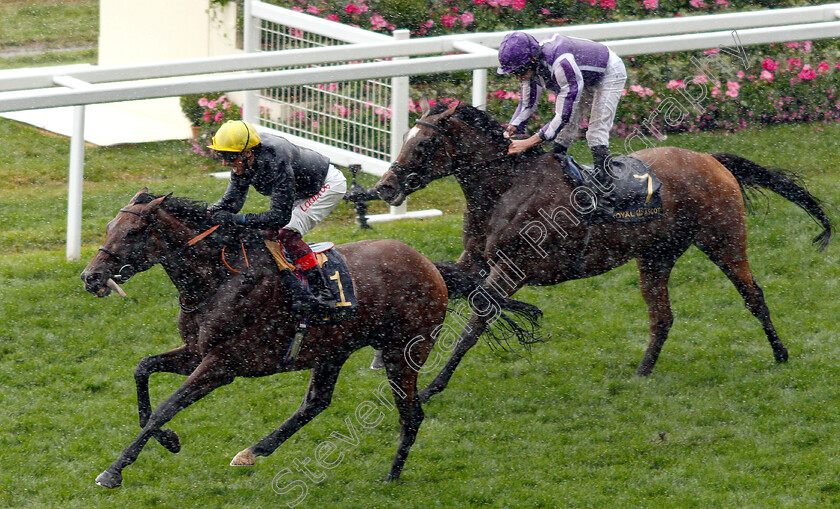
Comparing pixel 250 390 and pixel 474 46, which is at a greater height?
pixel 474 46

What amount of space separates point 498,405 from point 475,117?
6.07 ft

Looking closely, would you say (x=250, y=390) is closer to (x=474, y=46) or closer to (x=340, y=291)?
(x=340, y=291)

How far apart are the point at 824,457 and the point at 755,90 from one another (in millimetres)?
6229

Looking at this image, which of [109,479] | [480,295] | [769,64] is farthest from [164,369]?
[769,64]

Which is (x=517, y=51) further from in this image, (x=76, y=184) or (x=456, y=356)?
(x=76, y=184)

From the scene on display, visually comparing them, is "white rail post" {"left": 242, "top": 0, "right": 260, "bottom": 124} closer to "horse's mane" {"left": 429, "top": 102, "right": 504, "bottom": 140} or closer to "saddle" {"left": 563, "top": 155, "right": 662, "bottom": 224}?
"horse's mane" {"left": 429, "top": 102, "right": 504, "bottom": 140}

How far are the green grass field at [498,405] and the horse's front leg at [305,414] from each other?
14 cm

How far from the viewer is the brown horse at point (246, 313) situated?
543 centimetres

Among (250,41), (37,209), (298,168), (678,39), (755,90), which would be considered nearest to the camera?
(298,168)

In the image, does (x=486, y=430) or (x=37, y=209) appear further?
(x=37, y=209)

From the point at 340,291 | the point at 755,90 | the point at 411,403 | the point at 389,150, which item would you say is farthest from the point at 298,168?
the point at 755,90

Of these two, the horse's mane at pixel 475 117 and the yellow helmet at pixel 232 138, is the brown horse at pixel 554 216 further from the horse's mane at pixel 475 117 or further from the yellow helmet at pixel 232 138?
the yellow helmet at pixel 232 138

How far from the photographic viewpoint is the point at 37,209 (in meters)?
9.71

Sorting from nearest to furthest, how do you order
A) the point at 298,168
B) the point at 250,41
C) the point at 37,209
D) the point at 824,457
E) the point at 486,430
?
1. the point at 298,168
2. the point at 824,457
3. the point at 486,430
4. the point at 37,209
5. the point at 250,41
